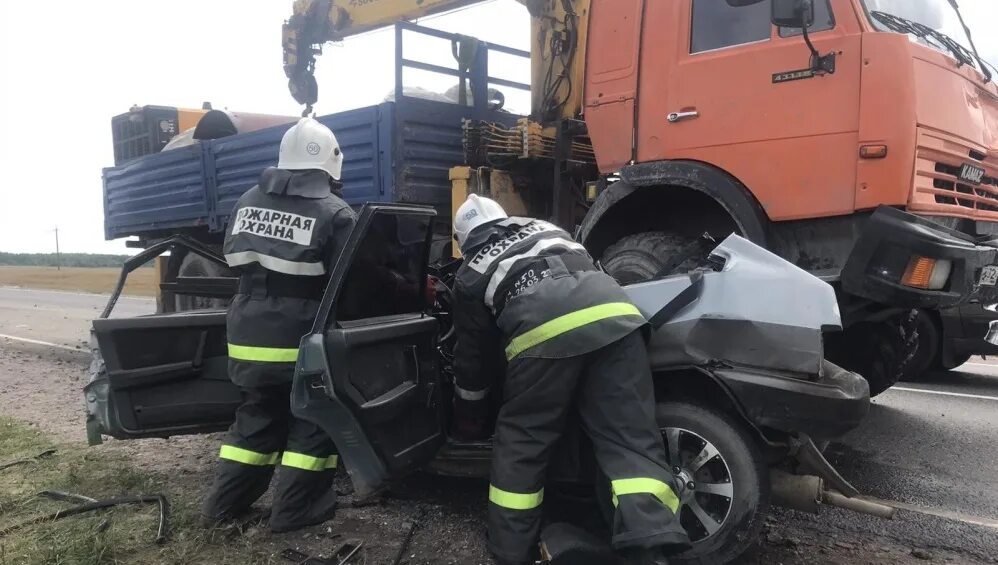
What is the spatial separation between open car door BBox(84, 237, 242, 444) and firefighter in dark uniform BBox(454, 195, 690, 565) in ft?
5.19

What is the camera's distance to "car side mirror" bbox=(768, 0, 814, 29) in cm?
329

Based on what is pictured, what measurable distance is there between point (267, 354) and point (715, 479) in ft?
6.61

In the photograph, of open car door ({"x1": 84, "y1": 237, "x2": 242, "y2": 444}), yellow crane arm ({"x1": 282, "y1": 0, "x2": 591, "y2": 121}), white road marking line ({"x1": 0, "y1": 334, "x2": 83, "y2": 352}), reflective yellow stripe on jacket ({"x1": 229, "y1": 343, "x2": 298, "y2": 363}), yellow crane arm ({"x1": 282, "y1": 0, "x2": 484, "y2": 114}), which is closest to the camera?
reflective yellow stripe on jacket ({"x1": 229, "y1": 343, "x2": 298, "y2": 363})

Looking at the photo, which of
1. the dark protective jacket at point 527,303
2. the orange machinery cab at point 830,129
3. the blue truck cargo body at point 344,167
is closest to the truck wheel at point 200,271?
the blue truck cargo body at point 344,167

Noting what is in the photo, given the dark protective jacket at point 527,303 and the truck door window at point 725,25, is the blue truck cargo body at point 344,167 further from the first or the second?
the dark protective jacket at point 527,303

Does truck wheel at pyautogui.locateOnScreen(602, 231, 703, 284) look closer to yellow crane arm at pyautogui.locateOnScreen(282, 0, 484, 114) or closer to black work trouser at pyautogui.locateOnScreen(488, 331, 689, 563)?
black work trouser at pyautogui.locateOnScreen(488, 331, 689, 563)

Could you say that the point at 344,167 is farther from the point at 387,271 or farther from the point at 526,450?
the point at 526,450

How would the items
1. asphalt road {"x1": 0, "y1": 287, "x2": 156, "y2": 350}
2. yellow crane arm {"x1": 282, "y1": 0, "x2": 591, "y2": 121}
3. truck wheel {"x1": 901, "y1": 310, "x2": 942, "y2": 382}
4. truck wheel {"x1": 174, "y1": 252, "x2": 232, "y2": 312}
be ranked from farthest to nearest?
asphalt road {"x1": 0, "y1": 287, "x2": 156, "y2": 350}
truck wheel {"x1": 174, "y1": 252, "x2": 232, "y2": 312}
truck wheel {"x1": 901, "y1": 310, "x2": 942, "y2": 382}
yellow crane arm {"x1": 282, "y1": 0, "x2": 591, "y2": 121}

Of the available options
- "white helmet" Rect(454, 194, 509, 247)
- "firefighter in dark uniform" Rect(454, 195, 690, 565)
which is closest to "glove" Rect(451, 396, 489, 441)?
"firefighter in dark uniform" Rect(454, 195, 690, 565)

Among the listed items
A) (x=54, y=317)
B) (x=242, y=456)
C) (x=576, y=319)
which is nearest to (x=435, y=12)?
(x=242, y=456)

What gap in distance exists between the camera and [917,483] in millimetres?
3822

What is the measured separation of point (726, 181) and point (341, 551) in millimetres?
2668

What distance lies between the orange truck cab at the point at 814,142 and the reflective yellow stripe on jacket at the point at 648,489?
1.43 m

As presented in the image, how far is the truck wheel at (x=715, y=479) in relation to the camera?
2588mm
